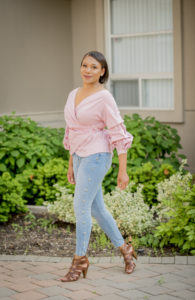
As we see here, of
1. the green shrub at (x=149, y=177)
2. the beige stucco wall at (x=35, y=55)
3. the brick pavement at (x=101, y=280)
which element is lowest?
the brick pavement at (x=101, y=280)

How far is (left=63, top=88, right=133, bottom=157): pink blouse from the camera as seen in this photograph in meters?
4.08

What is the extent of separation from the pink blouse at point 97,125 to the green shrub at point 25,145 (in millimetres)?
2612

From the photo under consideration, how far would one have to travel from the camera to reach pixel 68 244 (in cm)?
530

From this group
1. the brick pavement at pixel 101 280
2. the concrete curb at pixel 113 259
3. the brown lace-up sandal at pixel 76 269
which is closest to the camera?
the brick pavement at pixel 101 280

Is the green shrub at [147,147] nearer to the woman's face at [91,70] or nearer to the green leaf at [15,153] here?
the green leaf at [15,153]

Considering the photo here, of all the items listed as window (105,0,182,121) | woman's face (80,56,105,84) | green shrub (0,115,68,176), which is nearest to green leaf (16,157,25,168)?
green shrub (0,115,68,176)

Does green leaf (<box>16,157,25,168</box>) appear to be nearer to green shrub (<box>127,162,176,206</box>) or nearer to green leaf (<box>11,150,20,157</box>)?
green leaf (<box>11,150,20,157</box>)

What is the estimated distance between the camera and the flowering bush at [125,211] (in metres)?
5.31

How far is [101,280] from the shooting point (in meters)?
4.22

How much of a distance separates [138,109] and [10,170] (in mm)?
2626

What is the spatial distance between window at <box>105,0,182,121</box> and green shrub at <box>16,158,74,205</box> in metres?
2.33

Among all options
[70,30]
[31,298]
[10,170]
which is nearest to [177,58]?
[70,30]

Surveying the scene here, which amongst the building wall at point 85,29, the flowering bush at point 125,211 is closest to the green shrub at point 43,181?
the flowering bush at point 125,211

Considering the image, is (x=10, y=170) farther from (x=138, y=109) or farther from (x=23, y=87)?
(x=138, y=109)
